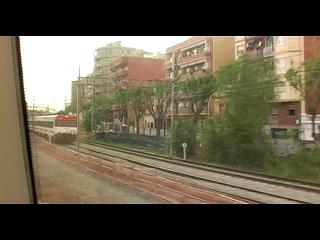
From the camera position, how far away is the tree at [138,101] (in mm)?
3258

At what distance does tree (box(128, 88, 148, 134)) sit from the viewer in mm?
3258

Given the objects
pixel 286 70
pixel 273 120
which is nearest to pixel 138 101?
pixel 273 120

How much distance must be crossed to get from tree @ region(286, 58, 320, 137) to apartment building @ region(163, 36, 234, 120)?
20.0 inches

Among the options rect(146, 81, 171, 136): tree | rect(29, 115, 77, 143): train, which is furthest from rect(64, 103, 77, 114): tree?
rect(146, 81, 171, 136): tree

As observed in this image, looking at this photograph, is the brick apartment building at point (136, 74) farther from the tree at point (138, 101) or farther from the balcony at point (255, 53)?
the balcony at point (255, 53)

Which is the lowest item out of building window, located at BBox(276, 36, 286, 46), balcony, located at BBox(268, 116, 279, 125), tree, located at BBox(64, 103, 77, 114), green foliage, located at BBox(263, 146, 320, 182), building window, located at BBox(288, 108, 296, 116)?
green foliage, located at BBox(263, 146, 320, 182)

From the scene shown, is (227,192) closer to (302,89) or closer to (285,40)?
(302,89)

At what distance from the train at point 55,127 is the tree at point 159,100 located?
2.18 ft

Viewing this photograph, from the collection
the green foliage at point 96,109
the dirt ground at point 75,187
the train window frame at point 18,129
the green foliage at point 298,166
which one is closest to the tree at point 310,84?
the green foliage at point 298,166

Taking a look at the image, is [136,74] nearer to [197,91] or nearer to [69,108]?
[197,91]

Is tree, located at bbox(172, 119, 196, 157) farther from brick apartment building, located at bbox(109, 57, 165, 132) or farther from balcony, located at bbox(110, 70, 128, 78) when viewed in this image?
balcony, located at bbox(110, 70, 128, 78)

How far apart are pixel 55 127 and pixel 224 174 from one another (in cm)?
147
